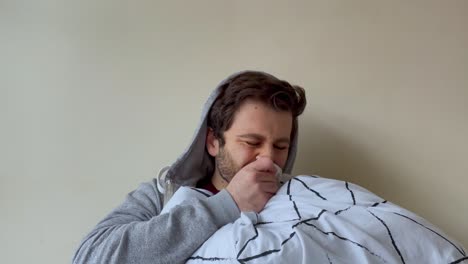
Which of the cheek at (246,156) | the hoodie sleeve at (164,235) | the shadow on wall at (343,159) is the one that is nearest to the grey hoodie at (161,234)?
the hoodie sleeve at (164,235)

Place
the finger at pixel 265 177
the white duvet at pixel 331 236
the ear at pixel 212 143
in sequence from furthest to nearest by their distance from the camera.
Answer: the ear at pixel 212 143, the finger at pixel 265 177, the white duvet at pixel 331 236

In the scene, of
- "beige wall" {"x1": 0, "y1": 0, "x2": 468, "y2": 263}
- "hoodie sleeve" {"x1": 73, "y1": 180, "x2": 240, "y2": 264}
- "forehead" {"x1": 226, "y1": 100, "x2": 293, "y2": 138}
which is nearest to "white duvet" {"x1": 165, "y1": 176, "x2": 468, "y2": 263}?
"hoodie sleeve" {"x1": 73, "y1": 180, "x2": 240, "y2": 264}

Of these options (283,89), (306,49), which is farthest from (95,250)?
(306,49)

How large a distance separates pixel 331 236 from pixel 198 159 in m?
0.53

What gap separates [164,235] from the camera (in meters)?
0.79

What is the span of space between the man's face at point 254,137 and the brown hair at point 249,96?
14mm

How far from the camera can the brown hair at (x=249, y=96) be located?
103cm

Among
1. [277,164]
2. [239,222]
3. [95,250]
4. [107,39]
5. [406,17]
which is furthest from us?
[107,39]

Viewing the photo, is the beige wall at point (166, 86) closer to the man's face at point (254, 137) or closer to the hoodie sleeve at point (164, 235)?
the man's face at point (254, 137)

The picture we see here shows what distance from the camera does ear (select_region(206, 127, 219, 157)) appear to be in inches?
43.2

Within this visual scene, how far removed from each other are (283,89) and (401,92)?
32 centimetres

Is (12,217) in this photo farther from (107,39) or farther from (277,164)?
(277,164)

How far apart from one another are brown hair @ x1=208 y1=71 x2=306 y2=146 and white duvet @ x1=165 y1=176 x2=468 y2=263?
0.32 meters

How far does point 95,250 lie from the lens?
0.84 metres
